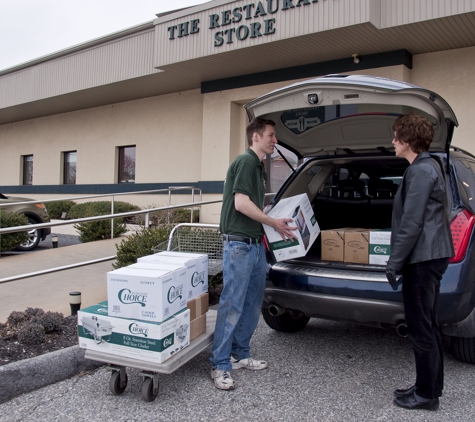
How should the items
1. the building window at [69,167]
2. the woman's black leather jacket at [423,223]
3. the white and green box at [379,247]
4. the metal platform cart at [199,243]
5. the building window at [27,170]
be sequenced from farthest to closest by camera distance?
the building window at [27,170]
the building window at [69,167]
the metal platform cart at [199,243]
the white and green box at [379,247]
the woman's black leather jacket at [423,223]

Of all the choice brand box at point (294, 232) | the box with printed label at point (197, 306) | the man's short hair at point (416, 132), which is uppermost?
the man's short hair at point (416, 132)

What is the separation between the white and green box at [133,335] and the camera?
2971 mm

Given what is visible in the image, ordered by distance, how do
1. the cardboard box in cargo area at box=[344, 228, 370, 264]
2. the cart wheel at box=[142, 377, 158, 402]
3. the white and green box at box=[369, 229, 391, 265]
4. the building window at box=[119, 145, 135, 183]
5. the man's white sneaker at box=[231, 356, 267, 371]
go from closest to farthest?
1. the cart wheel at box=[142, 377, 158, 402]
2. the man's white sneaker at box=[231, 356, 267, 371]
3. the white and green box at box=[369, 229, 391, 265]
4. the cardboard box in cargo area at box=[344, 228, 370, 264]
5. the building window at box=[119, 145, 135, 183]

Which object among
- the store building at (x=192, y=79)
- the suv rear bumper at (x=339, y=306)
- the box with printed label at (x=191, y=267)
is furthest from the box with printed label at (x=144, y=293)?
the store building at (x=192, y=79)

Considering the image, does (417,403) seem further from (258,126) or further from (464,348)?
(258,126)

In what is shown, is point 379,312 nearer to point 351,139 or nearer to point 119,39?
point 351,139

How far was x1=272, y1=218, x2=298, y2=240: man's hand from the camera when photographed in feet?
11.2

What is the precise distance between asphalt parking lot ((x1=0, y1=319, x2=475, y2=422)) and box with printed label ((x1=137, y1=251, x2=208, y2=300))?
63cm

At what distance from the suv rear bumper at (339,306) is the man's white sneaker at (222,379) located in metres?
0.67

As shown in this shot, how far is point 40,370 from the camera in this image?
10.9 ft

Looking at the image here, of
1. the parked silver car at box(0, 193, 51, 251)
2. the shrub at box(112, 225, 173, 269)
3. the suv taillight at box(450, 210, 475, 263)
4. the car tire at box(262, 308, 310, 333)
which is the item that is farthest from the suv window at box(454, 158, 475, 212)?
the parked silver car at box(0, 193, 51, 251)

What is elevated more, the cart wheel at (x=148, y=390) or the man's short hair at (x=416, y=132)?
the man's short hair at (x=416, y=132)

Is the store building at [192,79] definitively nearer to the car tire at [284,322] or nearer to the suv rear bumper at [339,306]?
the car tire at [284,322]

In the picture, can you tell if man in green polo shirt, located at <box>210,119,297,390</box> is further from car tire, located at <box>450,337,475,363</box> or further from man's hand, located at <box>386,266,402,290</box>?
car tire, located at <box>450,337,475,363</box>
